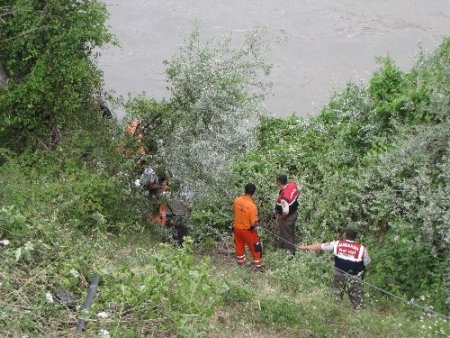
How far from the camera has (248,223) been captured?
33.7 ft

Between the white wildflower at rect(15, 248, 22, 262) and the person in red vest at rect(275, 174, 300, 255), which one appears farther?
the person in red vest at rect(275, 174, 300, 255)

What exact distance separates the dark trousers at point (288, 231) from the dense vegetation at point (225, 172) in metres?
0.23

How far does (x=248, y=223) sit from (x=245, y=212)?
16 centimetres

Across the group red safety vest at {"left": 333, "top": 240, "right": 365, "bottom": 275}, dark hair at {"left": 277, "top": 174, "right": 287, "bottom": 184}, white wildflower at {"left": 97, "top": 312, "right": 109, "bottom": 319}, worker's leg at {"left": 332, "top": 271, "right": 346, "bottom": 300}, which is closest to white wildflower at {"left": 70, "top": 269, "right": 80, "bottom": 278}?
white wildflower at {"left": 97, "top": 312, "right": 109, "bottom": 319}

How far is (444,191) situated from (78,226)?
178 inches

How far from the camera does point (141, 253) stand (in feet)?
28.0

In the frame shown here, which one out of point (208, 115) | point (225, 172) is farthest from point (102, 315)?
point (208, 115)

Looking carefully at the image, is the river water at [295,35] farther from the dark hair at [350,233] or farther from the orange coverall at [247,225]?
the dark hair at [350,233]

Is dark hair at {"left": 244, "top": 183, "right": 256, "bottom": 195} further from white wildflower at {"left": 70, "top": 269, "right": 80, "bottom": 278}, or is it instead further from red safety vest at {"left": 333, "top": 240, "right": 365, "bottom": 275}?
white wildflower at {"left": 70, "top": 269, "right": 80, "bottom": 278}

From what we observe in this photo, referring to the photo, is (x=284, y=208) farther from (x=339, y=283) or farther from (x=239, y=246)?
(x=339, y=283)

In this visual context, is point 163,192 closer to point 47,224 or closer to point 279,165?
point 279,165

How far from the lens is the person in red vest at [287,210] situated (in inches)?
412

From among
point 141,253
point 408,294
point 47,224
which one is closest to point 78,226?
point 141,253

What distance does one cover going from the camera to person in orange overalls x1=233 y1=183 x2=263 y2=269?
10.2 meters
